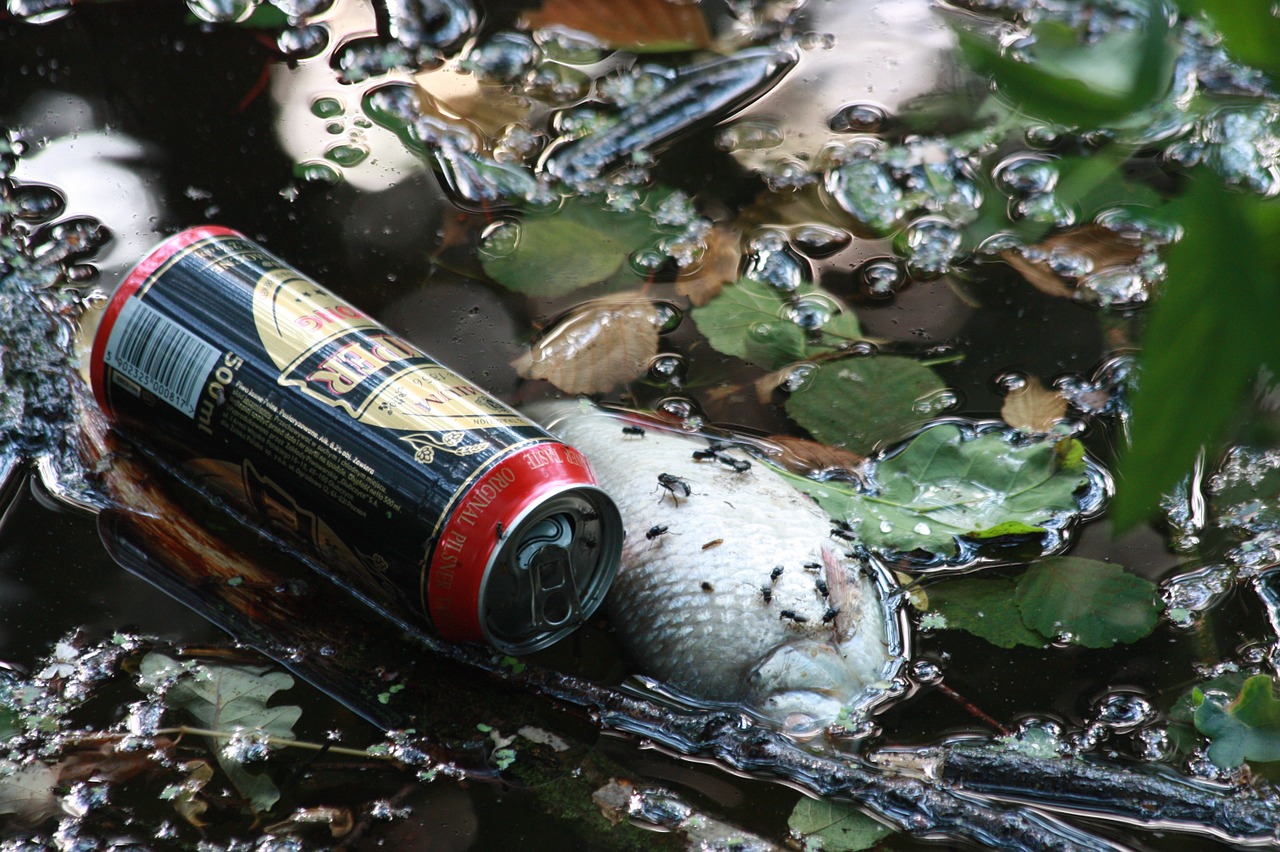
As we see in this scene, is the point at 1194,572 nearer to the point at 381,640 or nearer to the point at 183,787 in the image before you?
the point at 381,640

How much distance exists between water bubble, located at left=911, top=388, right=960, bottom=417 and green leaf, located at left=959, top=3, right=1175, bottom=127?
147cm

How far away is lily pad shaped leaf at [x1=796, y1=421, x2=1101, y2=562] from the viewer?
175cm

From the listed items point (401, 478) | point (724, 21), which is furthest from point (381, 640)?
point (724, 21)

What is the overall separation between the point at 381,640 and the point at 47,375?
866 millimetres

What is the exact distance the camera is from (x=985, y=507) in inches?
69.9

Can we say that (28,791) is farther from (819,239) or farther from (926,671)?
(819,239)

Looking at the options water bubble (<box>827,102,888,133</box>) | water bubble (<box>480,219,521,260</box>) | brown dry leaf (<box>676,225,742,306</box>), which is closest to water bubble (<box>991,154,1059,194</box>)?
water bubble (<box>827,102,888,133</box>)

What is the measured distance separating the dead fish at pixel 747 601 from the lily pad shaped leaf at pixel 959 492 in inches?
2.9

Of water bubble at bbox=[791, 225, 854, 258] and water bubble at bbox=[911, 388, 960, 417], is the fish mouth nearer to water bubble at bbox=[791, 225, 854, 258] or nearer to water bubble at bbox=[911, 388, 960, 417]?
water bubble at bbox=[911, 388, 960, 417]

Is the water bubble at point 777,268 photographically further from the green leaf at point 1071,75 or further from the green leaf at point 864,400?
the green leaf at point 1071,75

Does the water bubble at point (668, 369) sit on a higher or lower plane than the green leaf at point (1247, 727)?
higher

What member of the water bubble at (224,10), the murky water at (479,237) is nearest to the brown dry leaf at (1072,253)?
the murky water at (479,237)

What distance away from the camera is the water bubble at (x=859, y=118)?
234 cm

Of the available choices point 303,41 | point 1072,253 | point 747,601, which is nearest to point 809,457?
point 747,601
